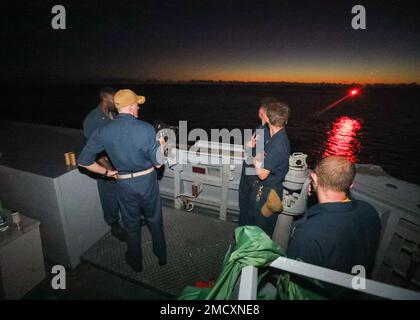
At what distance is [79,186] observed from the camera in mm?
3164

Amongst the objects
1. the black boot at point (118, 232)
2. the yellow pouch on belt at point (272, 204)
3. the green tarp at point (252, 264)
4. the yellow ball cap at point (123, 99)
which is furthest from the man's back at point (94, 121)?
the green tarp at point (252, 264)

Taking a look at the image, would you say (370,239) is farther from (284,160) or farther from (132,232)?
(132,232)

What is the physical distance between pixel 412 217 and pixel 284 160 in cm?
136

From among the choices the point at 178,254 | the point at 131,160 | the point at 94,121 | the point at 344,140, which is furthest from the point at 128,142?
the point at 344,140

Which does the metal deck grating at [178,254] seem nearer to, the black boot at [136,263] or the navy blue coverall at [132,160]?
the black boot at [136,263]

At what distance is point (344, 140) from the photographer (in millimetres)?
27172

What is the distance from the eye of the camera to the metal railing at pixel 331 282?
118cm

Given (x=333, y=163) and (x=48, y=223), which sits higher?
(x=333, y=163)

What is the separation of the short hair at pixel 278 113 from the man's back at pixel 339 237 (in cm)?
149

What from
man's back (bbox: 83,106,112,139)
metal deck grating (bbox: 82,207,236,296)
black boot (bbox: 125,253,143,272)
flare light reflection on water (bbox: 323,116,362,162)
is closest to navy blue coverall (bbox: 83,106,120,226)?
man's back (bbox: 83,106,112,139)

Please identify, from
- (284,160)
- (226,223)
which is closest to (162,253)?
(226,223)
